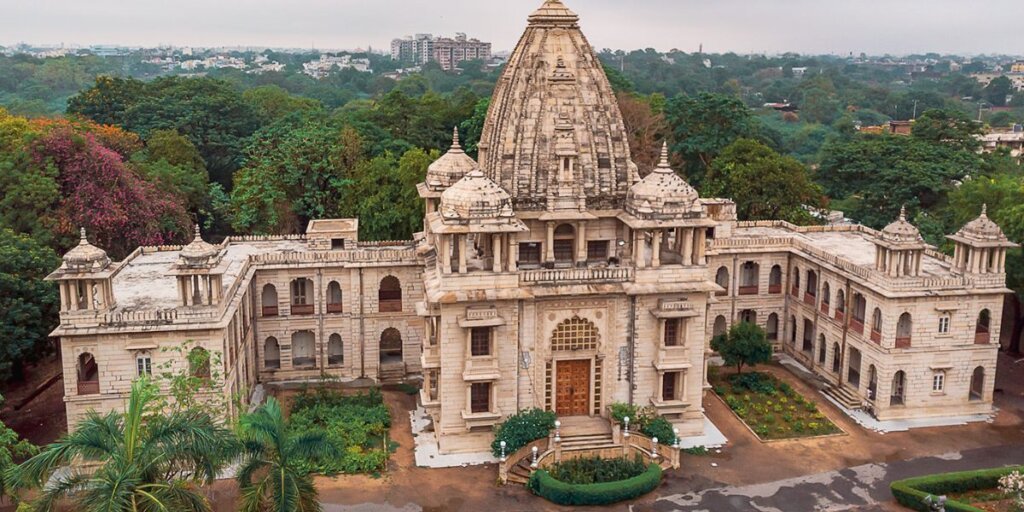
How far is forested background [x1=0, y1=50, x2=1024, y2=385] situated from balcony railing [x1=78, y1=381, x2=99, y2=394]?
5.00 m

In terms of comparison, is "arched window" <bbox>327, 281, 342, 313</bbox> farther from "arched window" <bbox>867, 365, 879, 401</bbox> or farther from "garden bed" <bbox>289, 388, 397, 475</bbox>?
"arched window" <bbox>867, 365, 879, 401</bbox>

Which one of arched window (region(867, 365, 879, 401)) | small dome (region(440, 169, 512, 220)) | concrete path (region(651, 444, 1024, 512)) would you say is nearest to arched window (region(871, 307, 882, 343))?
arched window (region(867, 365, 879, 401))

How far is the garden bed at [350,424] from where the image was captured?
3209 cm

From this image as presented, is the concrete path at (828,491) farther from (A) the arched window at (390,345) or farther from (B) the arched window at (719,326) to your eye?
(A) the arched window at (390,345)

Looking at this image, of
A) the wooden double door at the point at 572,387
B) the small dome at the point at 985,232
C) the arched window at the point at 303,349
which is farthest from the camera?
the arched window at the point at 303,349

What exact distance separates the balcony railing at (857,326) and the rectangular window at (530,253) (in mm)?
14356

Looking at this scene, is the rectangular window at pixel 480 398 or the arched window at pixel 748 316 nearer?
the rectangular window at pixel 480 398

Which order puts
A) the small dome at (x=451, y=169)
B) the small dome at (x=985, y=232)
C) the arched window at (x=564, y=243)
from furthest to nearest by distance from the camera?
1. the small dome at (x=451, y=169)
2. the small dome at (x=985, y=232)
3. the arched window at (x=564, y=243)

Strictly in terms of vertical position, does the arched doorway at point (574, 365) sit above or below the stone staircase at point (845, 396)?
above

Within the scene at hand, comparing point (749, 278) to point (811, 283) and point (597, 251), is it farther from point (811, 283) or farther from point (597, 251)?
point (597, 251)

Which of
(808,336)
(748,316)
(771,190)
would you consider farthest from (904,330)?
(771,190)

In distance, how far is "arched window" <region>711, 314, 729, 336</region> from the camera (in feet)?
148

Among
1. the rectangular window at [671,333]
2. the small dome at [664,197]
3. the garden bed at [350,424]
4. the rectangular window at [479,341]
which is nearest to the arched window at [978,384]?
the rectangular window at [671,333]

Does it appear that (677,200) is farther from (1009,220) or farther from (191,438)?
(1009,220)
